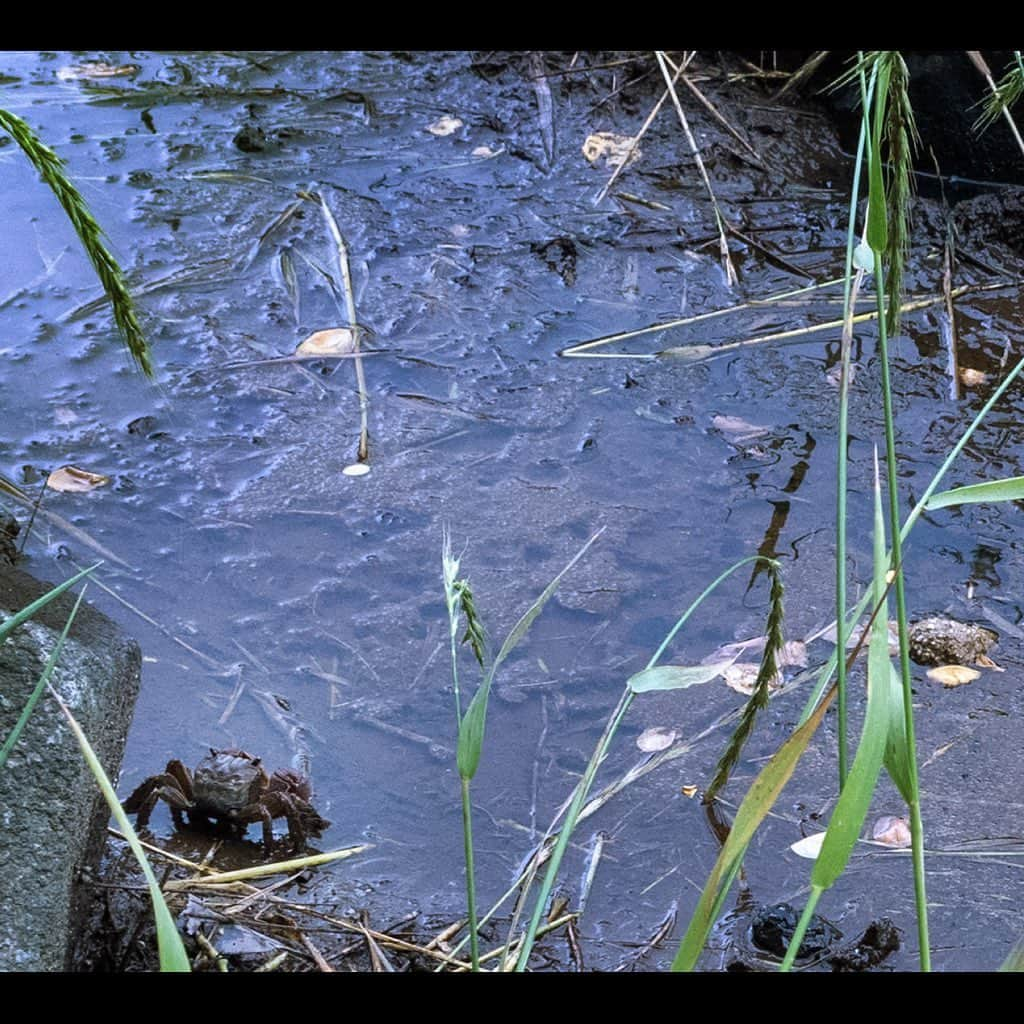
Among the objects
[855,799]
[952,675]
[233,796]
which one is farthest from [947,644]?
[855,799]

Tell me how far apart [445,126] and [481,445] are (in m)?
2.08

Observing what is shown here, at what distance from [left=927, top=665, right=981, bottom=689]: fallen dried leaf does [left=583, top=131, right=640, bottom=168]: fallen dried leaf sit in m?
2.69

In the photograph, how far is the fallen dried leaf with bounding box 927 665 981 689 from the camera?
2.73 metres

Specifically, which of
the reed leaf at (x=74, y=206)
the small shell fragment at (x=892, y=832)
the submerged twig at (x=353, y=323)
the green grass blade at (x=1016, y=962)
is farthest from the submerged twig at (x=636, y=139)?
the green grass blade at (x=1016, y=962)

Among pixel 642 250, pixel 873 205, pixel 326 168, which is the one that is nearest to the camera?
pixel 873 205

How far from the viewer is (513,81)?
5.26 metres

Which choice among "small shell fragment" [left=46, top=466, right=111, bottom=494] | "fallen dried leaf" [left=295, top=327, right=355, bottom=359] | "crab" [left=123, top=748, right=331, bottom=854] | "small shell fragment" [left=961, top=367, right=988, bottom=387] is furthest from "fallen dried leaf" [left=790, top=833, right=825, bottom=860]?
"fallen dried leaf" [left=295, top=327, right=355, bottom=359]

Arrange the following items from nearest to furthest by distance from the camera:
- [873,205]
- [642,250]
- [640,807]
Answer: [873,205], [640,807], [642,250]

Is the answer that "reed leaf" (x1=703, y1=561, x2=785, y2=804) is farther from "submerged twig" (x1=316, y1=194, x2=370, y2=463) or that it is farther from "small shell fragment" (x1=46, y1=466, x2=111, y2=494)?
"small shell fragment" (x1=46, y1=466, x2=111, y2=494)

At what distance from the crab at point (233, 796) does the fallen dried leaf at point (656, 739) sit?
0.69 metres

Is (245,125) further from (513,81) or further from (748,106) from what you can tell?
(748,106)

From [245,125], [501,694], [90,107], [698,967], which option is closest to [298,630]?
[501,694]
